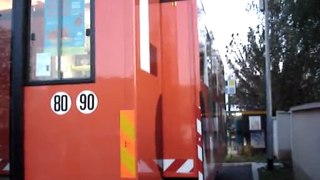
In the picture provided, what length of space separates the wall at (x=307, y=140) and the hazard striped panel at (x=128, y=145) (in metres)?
6.21

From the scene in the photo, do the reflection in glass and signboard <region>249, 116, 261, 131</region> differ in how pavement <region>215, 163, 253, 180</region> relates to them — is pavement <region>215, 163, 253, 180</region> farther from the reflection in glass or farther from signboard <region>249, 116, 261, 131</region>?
the reflection in glass

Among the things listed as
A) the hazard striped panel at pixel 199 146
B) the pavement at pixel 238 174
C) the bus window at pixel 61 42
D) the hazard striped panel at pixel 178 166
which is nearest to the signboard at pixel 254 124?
the pavement at pixel 238 174

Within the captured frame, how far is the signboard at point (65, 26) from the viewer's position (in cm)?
403

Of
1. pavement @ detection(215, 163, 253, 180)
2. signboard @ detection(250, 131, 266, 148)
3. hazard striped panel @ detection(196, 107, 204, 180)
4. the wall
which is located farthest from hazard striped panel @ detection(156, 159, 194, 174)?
signboard @ detection(250, 131, 266, 148)

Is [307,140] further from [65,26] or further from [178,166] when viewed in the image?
[65,26]

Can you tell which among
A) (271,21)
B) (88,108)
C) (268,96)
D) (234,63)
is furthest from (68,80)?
(234,63)

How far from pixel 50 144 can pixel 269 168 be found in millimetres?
13846

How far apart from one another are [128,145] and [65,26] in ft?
3.62

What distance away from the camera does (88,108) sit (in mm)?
3902

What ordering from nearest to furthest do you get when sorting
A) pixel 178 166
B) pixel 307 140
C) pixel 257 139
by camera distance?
pixel 178 166, pixel 307 140, pixel 257 139

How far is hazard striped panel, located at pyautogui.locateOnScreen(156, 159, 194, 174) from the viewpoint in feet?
15.4

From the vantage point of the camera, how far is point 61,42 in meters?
4.07

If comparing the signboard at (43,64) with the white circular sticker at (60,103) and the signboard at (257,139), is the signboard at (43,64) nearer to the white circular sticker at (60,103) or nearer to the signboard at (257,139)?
the white circular sticker at (60,103)

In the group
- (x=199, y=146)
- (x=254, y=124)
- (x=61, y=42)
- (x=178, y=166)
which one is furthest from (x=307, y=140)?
(x=254, y=124)
